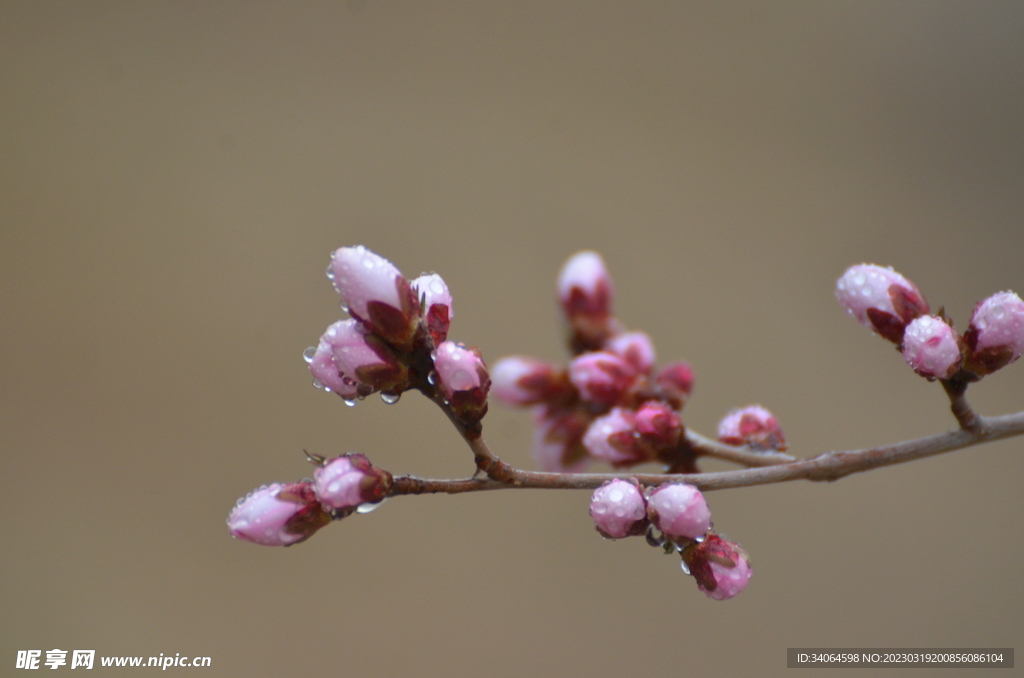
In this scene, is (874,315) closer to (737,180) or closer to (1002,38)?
(737,180)

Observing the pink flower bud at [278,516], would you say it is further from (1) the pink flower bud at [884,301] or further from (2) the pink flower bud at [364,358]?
(1) the pink flower bud at [884,301]

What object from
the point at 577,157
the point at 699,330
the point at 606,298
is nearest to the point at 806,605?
the point at 699,330

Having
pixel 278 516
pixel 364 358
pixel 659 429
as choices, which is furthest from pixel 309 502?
pixel 659 429

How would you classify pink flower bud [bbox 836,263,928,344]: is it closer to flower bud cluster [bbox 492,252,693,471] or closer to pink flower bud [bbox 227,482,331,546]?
flower bud cluster [bbox 492,252,693,471]

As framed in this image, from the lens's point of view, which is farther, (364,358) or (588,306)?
(588,306)

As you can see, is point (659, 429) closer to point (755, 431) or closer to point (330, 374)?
point (755, 431)

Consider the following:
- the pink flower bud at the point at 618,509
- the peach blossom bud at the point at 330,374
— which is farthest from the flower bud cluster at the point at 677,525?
the peach blossom bud at the point at 330,374

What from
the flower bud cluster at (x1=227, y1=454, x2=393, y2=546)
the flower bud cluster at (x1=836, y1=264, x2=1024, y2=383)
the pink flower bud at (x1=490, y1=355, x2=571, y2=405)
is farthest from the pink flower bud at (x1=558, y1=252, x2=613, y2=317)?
the flower bud cluster at (x1=227, y1=454, x2=393, y2=546)
